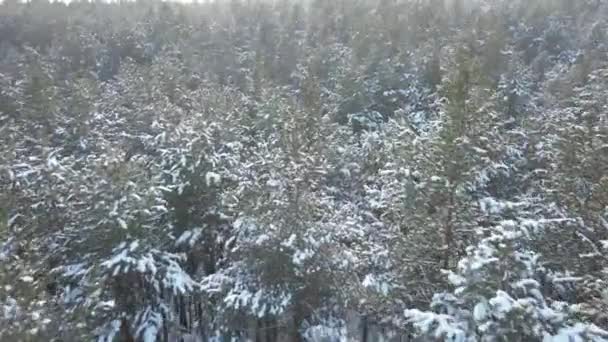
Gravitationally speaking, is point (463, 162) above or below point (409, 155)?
below

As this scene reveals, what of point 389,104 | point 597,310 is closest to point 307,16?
point 389,104

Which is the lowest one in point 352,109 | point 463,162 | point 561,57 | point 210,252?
point 210,252

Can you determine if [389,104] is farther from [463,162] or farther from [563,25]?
[563,25]

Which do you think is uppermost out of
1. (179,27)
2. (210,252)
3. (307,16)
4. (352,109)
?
(307,16)

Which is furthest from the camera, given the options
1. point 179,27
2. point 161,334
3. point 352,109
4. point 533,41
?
point 179,27

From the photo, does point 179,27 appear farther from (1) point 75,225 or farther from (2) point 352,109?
(1) point 75,225

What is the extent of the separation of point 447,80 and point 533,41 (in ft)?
131

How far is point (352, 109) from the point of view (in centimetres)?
3444

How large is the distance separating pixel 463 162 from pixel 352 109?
2092 centimetres

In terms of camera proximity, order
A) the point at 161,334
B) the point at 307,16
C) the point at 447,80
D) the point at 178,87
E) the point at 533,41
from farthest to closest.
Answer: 1. the point at 307,16
2. the point at 533,41
3. the point at 178,87
4. the point at 161,334
5. the point at 447,80

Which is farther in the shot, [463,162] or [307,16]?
[307,16]

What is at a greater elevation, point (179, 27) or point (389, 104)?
point (179, 27)

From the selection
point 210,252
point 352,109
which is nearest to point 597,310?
point 210,252

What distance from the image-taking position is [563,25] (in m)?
50.1
